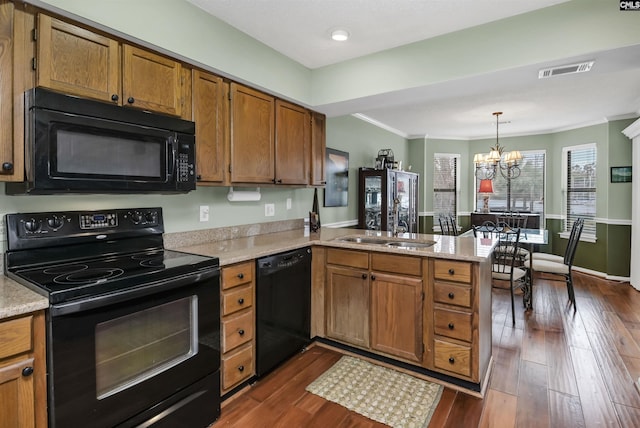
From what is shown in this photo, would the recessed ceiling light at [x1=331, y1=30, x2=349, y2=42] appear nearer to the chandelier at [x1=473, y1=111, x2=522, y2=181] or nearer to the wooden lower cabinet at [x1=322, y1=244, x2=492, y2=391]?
the wooden lower cabinet at [x1=322, y1=244, x2=492, y2=391]

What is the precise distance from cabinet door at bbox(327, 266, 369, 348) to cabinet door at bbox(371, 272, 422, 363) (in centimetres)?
8

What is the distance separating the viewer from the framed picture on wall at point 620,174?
16.6ft

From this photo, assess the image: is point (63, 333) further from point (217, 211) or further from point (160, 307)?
point (217, 211)

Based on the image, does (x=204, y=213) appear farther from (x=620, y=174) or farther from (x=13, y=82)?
(x=620, y=174)

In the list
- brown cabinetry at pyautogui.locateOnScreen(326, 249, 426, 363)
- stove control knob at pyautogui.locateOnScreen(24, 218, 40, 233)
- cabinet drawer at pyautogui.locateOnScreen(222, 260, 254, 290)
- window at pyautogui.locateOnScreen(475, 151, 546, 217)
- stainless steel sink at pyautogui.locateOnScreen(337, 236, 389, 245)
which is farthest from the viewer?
window at pyautogui.locateOnScreen(475, 151, 546, 217)

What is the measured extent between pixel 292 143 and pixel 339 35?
99 cm

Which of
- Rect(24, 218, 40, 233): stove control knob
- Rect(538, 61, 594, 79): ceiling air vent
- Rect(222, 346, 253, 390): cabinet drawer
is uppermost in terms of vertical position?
Rect(538, 61, 594, 79): ceiling air vent

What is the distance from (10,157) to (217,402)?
164 centimetres

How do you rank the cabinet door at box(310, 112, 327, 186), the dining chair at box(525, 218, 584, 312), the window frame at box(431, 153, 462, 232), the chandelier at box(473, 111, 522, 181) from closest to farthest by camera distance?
1. the cabinet door at box(310, 112, 327, 186)
2. the dining chair at box(525, 218, 584, 312)
3. the chandelier at box(473, 111, 522, 181)
4. the window frame at box(431, 153, 462, 232)

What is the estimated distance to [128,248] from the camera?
81.0 inches

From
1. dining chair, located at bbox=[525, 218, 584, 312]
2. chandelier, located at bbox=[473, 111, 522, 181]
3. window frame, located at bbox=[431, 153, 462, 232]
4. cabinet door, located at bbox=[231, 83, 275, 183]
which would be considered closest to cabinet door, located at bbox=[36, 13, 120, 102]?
cabinet door, located at bbox=[231, 83, 275, 183]

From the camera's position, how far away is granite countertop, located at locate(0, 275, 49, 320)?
3.90ft

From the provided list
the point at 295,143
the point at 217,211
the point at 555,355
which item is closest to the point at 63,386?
the point at 217,211

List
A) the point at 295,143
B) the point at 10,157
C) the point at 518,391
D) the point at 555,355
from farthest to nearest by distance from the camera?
the point at 295,143 < the point at 555,355 < the point at 518,391 < the point at 10,157
